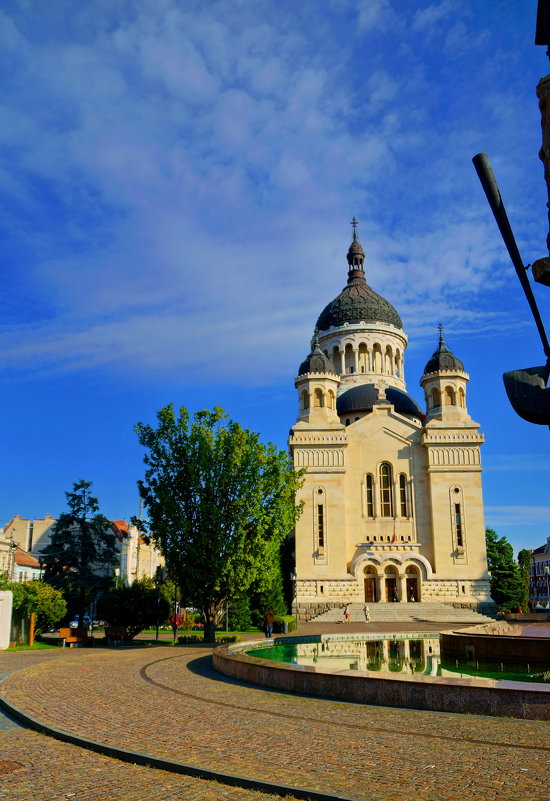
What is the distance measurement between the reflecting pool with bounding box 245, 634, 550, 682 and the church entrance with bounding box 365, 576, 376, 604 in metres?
20.9

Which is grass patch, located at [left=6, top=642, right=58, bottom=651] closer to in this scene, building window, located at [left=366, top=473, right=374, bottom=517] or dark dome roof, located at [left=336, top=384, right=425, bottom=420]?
building window, located at [left=366, top=473, right=374, bottom=517]

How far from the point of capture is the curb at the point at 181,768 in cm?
662

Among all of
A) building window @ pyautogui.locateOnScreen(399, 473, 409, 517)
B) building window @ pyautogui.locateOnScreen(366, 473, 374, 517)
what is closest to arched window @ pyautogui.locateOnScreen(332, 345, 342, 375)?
building window @ pyautogui.locateOnScreen(366, 473, 374, 517)

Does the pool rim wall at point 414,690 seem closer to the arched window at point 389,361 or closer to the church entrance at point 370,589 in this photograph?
the church entrance at point 370,589

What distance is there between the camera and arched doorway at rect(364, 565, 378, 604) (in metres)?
46.3

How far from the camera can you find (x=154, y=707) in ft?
38.3

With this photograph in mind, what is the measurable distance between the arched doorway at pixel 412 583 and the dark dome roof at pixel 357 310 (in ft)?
81.7

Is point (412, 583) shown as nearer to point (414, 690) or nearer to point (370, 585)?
point (370, 585)

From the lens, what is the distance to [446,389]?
1969 inches

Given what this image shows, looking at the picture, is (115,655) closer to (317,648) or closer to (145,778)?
(317,648)

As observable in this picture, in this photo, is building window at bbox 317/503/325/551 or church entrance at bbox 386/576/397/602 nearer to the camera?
church entrance at bbox 386/576/397/602

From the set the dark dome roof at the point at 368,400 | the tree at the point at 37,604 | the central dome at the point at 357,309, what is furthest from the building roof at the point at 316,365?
the tree at the point at 37,604

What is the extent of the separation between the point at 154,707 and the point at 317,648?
11.6 m

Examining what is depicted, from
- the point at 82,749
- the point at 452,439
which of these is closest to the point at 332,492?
the point at 452,439
